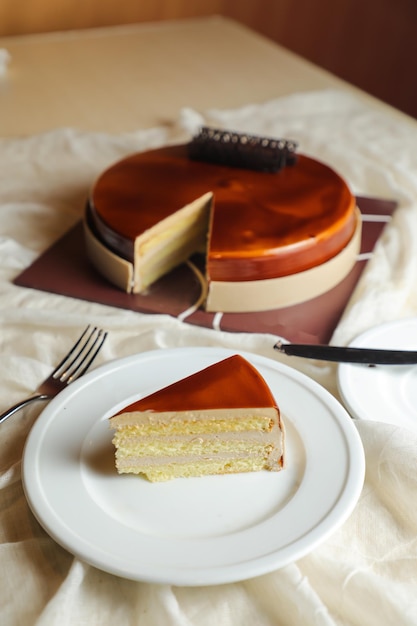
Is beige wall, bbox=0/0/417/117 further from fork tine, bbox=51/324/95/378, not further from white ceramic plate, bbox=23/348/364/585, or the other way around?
white ceramic plate, bbox=23/348/364/585

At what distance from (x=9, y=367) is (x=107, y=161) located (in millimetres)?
723

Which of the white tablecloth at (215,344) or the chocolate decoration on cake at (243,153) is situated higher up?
the chocolate decoration on cake at (243,153)

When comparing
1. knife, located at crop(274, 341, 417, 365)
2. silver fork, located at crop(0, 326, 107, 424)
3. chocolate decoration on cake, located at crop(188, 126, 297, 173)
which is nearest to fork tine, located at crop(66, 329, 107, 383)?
silver fork, located at crop(0, 326, 107, 424)

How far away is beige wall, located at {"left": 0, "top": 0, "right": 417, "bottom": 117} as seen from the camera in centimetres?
270

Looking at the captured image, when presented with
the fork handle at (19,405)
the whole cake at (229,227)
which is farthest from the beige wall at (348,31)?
the fork handle at (19,405)

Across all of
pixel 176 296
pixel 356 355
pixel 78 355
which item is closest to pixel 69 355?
pixel 78 355

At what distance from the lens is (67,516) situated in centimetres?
72

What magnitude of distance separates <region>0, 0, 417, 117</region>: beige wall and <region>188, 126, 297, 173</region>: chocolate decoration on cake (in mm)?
1299

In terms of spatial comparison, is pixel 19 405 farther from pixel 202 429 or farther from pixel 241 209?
pixel 241 209

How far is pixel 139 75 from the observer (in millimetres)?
1998

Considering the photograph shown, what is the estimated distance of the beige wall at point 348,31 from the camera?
2.70 meters

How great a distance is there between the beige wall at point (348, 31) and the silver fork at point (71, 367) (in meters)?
1.78

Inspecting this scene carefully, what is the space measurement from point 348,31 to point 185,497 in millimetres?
2501

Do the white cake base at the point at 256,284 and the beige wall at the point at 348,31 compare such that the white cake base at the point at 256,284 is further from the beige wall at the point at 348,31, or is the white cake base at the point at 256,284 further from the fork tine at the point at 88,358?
the beige wall at the point at 348,31
